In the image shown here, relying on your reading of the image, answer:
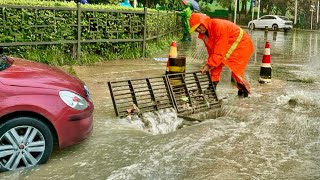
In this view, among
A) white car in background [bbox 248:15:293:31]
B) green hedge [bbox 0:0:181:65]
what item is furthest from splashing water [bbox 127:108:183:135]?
white car in background [bbox 248:15:293:31]

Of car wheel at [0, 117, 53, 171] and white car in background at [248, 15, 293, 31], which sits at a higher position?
white car in background at [248, 15, 293, 31]

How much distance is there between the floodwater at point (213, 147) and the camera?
4.04 metres

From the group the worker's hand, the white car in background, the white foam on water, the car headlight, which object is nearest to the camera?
the car headlight

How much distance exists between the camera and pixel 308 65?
40.3 feet

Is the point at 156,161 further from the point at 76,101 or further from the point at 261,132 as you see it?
the point at 261,132

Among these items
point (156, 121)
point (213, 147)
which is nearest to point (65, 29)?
point (156, 121)

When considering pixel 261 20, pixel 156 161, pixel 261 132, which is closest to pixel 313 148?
pixel 261 132

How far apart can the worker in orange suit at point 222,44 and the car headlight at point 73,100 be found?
9.35ft

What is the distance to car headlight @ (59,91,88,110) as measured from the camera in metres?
4.17

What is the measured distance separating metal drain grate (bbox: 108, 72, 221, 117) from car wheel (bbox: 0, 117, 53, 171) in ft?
6.01

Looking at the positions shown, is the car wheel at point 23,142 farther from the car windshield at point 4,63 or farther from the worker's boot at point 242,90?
the worker's boot at point 242,90

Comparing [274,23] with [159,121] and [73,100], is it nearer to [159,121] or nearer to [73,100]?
[159,121]

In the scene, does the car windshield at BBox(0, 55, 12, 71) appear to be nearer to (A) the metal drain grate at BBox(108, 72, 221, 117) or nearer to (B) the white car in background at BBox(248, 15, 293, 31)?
(A) the metal drain grate at BBox(108, 72, 221, 117)

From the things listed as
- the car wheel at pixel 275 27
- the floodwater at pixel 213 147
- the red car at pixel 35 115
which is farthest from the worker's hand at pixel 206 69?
the car wheel at pixel 275 27
